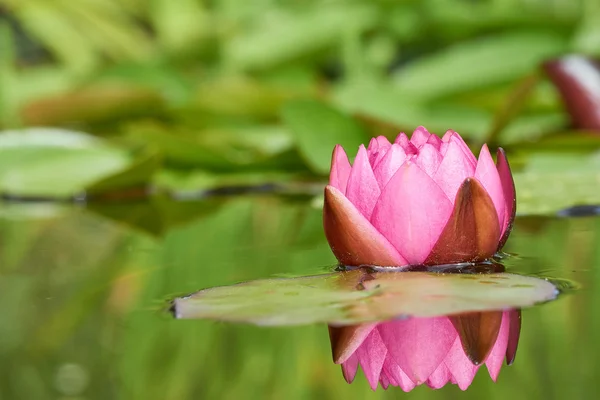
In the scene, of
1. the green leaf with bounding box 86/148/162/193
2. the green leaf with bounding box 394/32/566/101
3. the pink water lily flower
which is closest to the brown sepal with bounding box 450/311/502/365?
the pink water lily flower

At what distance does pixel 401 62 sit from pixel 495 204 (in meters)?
2.01

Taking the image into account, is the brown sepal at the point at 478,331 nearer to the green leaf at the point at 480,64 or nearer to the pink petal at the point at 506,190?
the pink petal at the point at 506,190

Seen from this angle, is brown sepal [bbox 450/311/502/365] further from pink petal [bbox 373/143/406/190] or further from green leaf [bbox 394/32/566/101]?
green leaf [bbox 394/32/566/101]

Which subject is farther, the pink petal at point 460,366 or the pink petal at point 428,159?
the pink petal at point 428,159

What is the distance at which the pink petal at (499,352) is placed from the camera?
1.53ft

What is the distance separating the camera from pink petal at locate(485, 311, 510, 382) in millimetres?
466

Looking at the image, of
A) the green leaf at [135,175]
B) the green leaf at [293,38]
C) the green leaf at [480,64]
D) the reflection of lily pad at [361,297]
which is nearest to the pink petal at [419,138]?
the reflection of lily pad at [361,297]

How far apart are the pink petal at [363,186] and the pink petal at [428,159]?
3cm

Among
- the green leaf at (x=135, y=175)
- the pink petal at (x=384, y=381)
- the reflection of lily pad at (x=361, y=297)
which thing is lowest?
the pink petal at (x=384, y=381)

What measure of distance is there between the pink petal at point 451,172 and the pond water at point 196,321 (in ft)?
0.33

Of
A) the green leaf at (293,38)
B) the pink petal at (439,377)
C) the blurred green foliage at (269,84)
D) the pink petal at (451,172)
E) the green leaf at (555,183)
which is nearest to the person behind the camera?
the pink petal at (439,377)

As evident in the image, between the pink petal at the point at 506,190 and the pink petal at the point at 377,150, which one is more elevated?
the pink petal at the point at 377,150

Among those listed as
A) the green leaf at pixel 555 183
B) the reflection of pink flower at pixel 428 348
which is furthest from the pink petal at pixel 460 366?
the green leaf at pixel 555 183

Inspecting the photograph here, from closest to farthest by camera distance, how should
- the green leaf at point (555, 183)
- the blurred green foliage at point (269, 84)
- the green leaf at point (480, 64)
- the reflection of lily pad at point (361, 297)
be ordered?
the reflection of lily pad at point (361, 297) < the green leaf at point (555, 183) < the blurred green foliage at point (269, 84) < the green leaf at point (480, 64)
